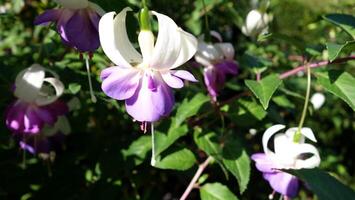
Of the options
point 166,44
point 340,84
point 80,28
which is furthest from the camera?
point 340,84

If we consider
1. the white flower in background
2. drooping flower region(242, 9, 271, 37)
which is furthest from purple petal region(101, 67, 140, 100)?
the white flower in background

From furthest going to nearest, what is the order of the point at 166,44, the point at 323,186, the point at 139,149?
1. the point at 139,149
2. the point at 166,44
3. the point at 323,186

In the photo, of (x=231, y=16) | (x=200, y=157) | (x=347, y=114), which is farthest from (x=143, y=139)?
(x=347, y=114)

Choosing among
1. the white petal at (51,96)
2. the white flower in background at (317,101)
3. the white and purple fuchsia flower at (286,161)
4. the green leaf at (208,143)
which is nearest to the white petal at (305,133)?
the white and purple fuchsia flower at (286,161)

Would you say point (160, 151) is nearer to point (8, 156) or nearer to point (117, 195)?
point (117, 195)

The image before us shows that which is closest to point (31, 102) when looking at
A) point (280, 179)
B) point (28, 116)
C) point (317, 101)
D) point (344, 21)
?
point (28, 116)

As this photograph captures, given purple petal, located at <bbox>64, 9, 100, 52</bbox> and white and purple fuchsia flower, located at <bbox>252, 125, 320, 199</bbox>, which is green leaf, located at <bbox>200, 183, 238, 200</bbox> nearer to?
white and purple fuchsia flower, located at <bbox>252, 125, 320, 199</bbox>

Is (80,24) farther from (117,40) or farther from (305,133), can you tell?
(305,133)
